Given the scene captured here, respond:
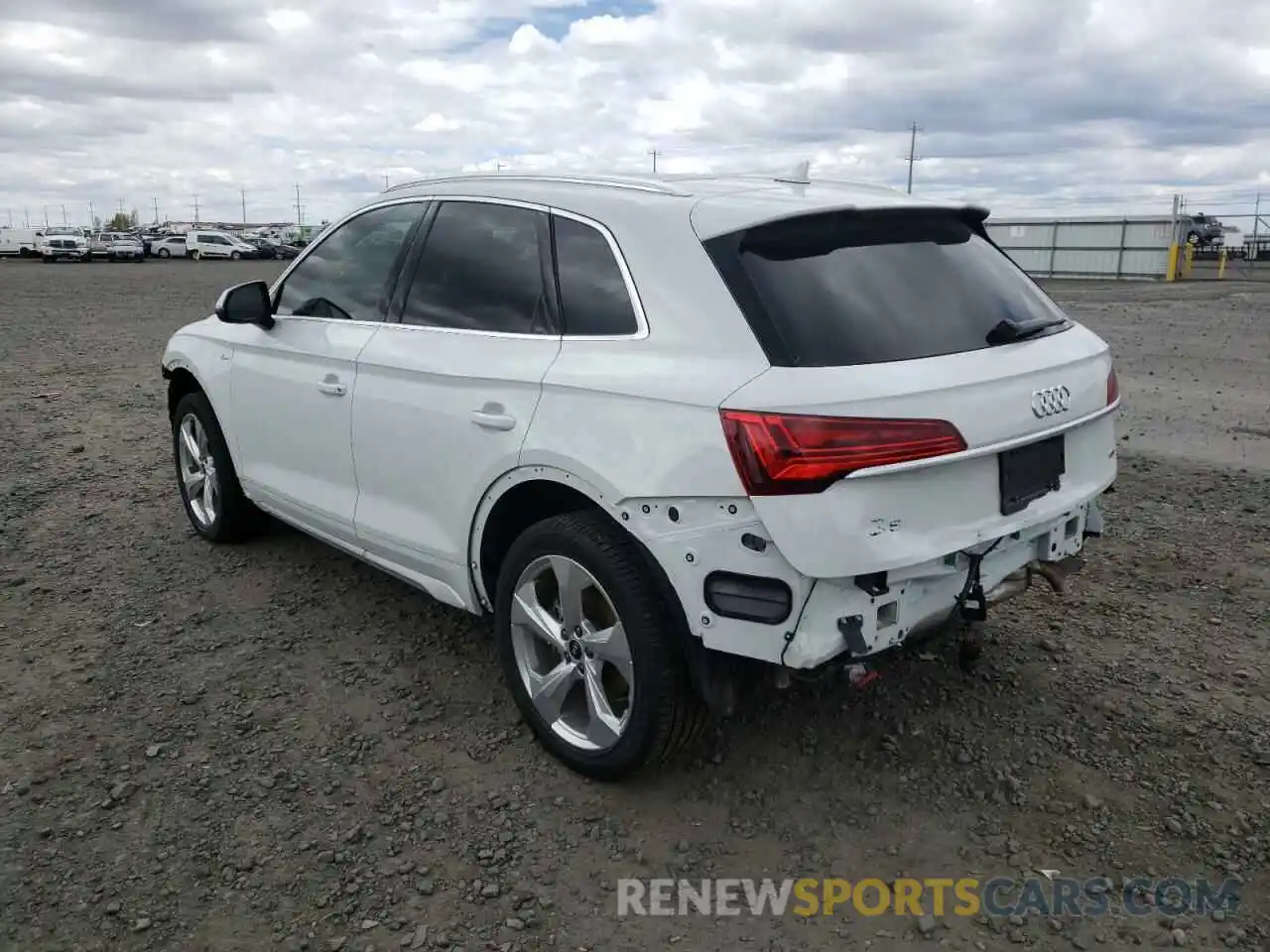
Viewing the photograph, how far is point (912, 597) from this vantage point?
9.50 ft

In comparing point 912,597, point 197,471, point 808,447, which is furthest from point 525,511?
point 197,471

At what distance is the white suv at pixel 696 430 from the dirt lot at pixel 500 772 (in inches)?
15.0

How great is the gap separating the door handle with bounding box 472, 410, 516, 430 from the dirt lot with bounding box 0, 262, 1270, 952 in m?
1.11

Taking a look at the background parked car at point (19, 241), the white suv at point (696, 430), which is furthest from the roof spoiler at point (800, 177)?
the background parked car at point (19, 241)

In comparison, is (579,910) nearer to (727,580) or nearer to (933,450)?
(727,580)

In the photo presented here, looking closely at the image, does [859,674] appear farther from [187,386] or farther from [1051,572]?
[187,386]

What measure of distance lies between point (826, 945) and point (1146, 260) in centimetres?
3699

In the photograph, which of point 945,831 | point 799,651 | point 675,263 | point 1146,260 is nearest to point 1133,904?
point 945,831

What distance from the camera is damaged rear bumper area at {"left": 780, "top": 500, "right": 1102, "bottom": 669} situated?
2.74m

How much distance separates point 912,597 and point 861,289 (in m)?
0.89

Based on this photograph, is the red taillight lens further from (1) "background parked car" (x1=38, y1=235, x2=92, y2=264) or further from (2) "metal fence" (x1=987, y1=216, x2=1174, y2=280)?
(1) "background parked car" (x1=38, y1=235, x2=92, y2=264)

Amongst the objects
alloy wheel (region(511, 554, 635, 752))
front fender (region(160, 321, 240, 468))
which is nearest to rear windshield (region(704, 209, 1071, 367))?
alloy wheel (region(511, 554, 635, 752))

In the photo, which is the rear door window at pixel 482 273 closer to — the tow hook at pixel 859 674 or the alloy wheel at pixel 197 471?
the tow hook at pixel 859 674

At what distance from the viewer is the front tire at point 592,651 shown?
3031mm
